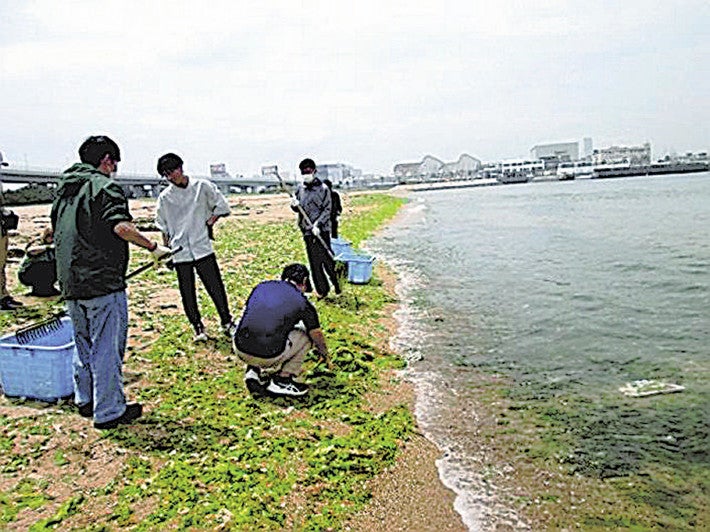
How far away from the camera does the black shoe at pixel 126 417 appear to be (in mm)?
5064

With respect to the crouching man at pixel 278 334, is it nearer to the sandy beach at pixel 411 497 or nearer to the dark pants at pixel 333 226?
the sandy beach at pixel 411 497

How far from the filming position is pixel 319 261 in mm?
9477

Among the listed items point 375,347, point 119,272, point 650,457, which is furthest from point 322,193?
point 650,457

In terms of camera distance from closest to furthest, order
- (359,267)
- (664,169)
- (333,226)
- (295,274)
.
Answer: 1. (295,274)
2. (333,226)
3. (359,267)
4. (664,169)

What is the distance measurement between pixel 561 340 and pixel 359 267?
4.22 metres

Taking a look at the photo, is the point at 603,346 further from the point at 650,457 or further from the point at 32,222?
the point at 32,222

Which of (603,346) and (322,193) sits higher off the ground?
(322,193)

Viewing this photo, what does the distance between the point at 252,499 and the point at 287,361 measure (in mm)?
1834

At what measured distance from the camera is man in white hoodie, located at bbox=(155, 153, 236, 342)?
7.00m

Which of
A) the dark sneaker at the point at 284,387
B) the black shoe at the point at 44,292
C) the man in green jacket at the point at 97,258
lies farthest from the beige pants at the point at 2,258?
the dark sneaker at the point at 284,387

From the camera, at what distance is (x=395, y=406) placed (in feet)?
19.8

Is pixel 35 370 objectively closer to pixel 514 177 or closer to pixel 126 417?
pixel 126 417

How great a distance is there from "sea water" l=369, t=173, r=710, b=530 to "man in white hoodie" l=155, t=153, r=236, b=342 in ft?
8.75

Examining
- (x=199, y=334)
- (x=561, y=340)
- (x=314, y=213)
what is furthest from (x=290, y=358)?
(x=561, y=340)
